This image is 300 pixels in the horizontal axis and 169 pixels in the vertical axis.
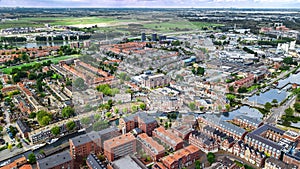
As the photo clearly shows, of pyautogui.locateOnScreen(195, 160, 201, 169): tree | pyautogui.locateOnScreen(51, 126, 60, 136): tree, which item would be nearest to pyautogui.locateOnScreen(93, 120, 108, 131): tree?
pyautogui.locateOnScreen(51, 126, 60, 136): tree

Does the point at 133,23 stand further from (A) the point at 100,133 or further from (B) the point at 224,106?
(B) the point at 224,106

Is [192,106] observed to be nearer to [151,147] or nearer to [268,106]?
[268,106]

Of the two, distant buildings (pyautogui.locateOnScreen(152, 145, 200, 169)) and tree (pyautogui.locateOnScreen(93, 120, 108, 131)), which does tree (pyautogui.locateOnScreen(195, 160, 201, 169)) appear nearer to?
distant buildings (pyautogui.locateOnScreen(152, 145, 200, 169))

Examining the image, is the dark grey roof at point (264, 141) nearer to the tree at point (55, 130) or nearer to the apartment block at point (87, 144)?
the apartment block at point (87, 144)

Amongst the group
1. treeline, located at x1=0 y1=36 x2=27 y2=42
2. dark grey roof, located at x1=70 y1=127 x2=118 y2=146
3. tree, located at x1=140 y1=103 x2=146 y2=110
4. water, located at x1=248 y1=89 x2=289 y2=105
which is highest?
treeline, located at x1=0 y1=36 x2=27 y2=42

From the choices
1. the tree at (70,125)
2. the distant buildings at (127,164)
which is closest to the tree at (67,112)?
the tree at (70,125)

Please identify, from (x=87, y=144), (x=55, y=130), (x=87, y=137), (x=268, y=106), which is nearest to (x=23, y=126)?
(x=55, y=130)

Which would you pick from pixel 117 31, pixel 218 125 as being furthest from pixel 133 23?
pixel 218 125
